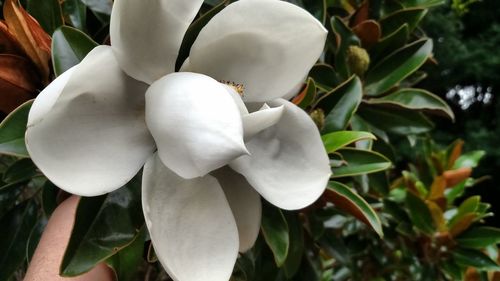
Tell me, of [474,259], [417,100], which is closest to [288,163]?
[417,100]

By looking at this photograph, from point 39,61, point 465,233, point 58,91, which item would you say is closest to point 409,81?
point 465,233

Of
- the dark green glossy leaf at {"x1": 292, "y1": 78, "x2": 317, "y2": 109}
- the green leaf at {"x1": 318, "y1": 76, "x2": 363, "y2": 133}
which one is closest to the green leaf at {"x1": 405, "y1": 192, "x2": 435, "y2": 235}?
the green leaf at {"x1": 318, "y1": 76, "x2": 363, "y2": 133}

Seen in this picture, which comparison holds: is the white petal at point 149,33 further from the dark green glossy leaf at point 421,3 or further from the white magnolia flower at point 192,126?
the dark green glossy leaf at point 421,3

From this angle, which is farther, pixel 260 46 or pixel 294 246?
pixel 294 246

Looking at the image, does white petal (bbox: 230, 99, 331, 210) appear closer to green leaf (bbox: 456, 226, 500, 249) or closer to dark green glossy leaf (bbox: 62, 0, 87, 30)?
dark green glossy leaf (bbox: 62, 0, 87, 30)

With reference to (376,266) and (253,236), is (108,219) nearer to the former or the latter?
→ (253,236)

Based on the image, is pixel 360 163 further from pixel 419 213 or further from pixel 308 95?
pixel 419 213

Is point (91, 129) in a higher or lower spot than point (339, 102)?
higher
